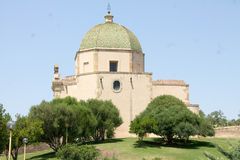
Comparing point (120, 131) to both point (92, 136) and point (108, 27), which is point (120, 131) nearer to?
point (92, 136)

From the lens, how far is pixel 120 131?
67.4 meters

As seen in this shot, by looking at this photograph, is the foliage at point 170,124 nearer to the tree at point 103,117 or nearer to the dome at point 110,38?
the tree at point 103,117

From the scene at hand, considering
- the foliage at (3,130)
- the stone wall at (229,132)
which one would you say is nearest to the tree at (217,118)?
the stone wall at (229,132)

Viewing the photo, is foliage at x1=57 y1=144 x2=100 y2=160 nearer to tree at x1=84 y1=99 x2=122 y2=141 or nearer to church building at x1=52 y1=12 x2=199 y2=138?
tree at x1=84 y1=99 x2=122 y2=141

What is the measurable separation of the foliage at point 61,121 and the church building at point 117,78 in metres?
9.71

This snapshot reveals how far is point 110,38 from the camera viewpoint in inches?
2758

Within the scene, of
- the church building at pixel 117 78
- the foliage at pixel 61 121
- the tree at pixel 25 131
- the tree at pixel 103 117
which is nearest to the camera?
the tree at pixel 25 131

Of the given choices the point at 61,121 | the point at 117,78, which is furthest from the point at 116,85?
the point at 61,121

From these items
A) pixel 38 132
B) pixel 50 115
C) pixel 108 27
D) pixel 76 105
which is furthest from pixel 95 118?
pixel 108 27

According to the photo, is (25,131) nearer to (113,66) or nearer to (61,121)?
(61,121)

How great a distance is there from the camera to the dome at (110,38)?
69.6 meters

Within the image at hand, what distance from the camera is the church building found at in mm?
67812

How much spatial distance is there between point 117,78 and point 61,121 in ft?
47.1

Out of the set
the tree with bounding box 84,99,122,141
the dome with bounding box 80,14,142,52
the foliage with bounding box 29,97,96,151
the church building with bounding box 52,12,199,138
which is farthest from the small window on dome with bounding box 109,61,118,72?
the foliage with bounding box 29,97,96,151
